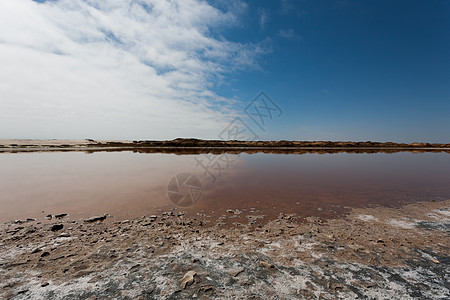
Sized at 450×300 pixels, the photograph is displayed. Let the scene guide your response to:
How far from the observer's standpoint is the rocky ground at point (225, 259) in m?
2.77

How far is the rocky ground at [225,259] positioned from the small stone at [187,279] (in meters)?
0.02

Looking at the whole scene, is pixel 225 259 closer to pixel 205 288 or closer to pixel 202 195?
pixel 205 288

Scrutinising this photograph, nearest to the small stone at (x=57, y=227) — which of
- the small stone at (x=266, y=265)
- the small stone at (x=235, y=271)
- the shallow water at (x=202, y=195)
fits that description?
the shallow water at (x=202, y=195)

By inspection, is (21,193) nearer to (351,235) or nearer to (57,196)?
(57,196)

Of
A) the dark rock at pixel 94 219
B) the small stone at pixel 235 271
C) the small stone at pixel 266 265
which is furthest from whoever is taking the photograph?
the dark rock at pixel 94 219

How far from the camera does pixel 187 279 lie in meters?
2.96

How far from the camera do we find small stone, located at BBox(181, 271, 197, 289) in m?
2.87

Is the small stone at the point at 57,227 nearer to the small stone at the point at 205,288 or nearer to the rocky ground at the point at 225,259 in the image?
the rocky ground at the point at 225,259

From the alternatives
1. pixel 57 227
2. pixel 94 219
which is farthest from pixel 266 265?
pixel 57 227

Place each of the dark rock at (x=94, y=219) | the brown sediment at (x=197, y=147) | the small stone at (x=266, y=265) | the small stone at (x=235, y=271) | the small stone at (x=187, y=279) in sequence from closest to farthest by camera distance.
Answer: the small stone at (x=187, y=279) → the small stone at (x=235, y=271) → the small stone at (x=266, y=265) → the dark rock at (x=94, y=219) → the brown sediment at (x=197, y=147)

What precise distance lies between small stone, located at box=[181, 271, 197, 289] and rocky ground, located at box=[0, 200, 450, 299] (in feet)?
0.06

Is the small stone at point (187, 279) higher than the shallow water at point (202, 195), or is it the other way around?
the shallow water at point (202, 195)

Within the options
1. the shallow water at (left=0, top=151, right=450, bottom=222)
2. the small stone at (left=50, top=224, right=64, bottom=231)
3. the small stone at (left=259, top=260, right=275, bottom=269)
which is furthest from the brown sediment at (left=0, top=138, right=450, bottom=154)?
the small stone at (left=259, top=260, right=275, bottom=269)

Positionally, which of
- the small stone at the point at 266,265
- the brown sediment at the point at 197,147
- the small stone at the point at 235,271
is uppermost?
the brown sediment at the point at 197,147
